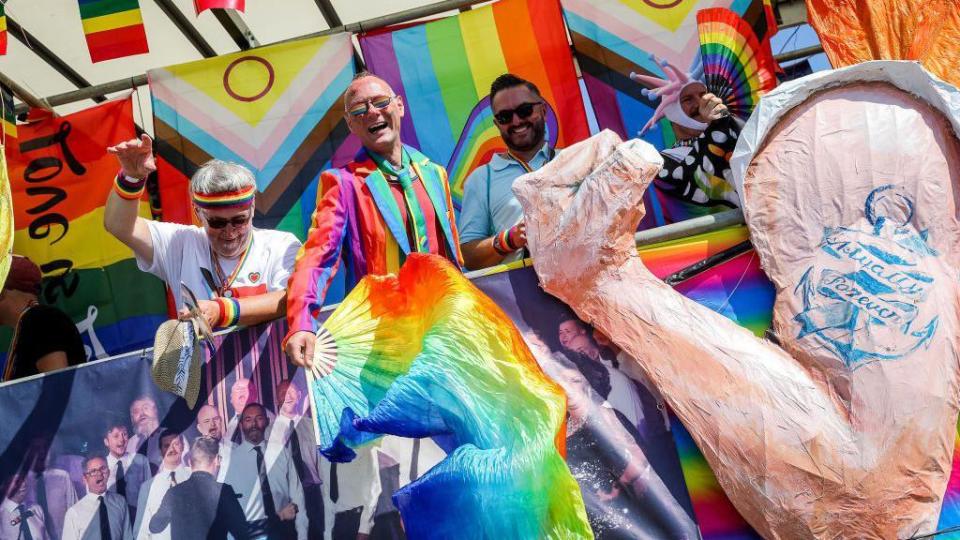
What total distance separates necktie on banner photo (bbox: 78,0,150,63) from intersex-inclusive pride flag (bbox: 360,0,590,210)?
1.14m

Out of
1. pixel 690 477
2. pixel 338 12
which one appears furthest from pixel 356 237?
pixel 338 12

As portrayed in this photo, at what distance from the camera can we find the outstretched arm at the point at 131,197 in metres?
2.54

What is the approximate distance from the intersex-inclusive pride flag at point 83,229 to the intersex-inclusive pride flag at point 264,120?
33 centimetres

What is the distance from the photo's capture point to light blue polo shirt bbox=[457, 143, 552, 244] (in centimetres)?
292

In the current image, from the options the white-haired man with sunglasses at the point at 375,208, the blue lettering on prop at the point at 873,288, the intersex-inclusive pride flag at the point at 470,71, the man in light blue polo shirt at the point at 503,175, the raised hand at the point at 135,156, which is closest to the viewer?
the blue lettering on prop at the point at 873,288

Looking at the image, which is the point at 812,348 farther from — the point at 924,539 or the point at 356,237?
the point at 356,237

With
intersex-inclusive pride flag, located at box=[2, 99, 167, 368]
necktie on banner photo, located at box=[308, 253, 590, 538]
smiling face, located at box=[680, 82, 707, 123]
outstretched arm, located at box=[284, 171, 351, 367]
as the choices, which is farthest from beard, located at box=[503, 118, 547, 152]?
intersex-inclusive pride flag, located at box=[2, 99, 167, 368]

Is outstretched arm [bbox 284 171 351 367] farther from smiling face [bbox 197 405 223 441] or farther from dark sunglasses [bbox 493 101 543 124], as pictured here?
dark sunglasses [bbox 493 101 543 124]

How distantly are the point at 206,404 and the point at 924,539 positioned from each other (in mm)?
1763

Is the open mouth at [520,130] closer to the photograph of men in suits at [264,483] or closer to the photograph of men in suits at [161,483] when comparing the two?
the photograph of men in suits at [264,483]

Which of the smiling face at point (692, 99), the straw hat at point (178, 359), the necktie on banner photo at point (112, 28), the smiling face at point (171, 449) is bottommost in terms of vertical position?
the smiling face at point (171, 449)

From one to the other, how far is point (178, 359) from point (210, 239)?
774 millimetres

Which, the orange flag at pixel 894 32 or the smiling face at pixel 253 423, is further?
the orange flag at pixel 894 32

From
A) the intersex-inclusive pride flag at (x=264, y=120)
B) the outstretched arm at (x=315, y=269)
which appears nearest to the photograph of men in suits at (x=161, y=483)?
the outstretched arm at (x=315, y=269)
